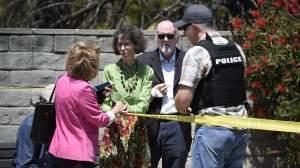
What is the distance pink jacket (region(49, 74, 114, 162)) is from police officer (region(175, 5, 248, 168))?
0.66 meters

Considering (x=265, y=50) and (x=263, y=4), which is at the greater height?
(x=263, y=4)

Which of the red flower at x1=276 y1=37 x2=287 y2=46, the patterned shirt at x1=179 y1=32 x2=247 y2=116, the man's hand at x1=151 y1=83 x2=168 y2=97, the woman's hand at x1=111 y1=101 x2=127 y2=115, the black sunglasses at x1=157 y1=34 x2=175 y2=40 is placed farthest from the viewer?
the red flower at x1=276 y1=37 x2=287 y2=46

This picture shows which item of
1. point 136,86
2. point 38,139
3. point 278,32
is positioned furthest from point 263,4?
point 38,139

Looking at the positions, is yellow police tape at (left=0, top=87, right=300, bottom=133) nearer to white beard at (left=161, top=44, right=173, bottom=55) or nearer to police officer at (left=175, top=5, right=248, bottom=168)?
police officer at (left=175, top=5, right=248, bottom=168)

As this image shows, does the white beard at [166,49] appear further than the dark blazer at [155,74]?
Yes

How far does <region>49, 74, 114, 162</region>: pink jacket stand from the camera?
545cm

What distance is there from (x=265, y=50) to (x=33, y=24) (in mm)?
5102

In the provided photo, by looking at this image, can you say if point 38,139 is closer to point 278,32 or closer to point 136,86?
point 136,86

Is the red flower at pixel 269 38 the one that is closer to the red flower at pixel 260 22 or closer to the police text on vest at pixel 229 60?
the red flower at pixel 260 22

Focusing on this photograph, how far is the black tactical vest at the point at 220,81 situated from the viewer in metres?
5.23

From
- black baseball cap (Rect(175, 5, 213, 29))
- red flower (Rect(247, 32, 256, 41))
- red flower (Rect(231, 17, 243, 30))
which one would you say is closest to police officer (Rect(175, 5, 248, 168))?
black baseball cap (Rect(175, 5, 213, 29))

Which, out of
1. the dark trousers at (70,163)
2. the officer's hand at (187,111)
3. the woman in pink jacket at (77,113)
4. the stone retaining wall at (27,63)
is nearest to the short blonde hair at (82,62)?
the woman in pink jacket at (77,113)

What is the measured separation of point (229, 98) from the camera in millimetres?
5293

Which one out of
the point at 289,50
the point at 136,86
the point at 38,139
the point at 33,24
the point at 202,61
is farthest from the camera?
the point at 33,24
